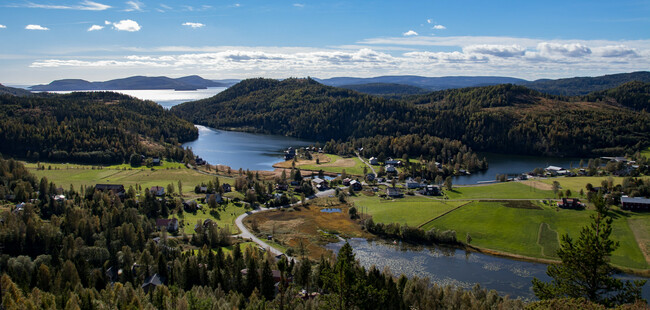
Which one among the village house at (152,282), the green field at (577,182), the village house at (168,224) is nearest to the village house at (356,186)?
the green field at (577,182)

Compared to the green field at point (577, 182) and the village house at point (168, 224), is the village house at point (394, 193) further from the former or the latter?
the village house at point (168, 224)

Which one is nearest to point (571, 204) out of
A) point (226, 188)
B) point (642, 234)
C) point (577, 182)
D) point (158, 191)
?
point (642, 234)

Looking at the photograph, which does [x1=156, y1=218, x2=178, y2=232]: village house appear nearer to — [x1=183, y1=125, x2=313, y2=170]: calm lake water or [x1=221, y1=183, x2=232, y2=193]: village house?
[x1=221, y1=183, x2=232, y2=193]: village house

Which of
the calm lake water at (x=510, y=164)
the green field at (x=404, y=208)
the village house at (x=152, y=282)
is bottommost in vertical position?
the calm lake water at (x=510, y=164)

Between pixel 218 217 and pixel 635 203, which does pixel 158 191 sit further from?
pixel 635 203

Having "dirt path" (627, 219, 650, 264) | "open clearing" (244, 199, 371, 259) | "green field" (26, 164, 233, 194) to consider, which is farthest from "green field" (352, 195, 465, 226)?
"green field" (26, 164, 233, 194)

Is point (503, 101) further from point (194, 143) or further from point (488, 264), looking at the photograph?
point (488, 264)
